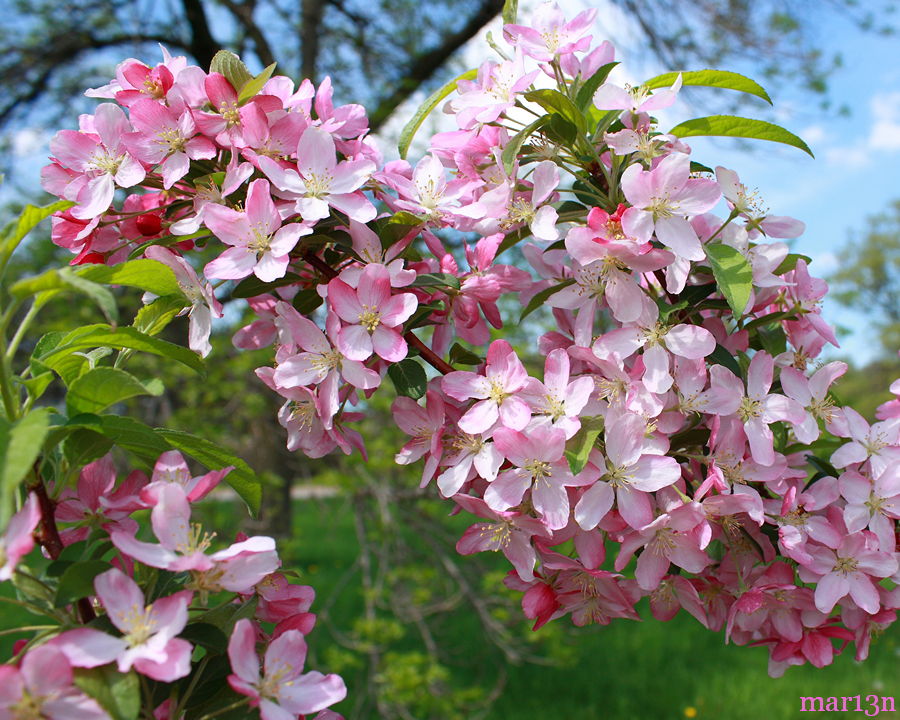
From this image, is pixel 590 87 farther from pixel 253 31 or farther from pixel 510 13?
pixel 253 31

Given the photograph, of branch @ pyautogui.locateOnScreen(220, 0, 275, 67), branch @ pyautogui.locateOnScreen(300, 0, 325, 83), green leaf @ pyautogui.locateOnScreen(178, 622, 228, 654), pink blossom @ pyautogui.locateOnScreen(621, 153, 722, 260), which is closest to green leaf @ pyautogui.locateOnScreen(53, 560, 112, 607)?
green leaf @ pyautogui.locateOnScreen(178, 622, 228, 654)

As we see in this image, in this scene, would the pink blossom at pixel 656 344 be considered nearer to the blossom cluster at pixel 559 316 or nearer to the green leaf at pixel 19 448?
the blossom cluster at pixel 559 316

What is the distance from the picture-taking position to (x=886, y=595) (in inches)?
39.2

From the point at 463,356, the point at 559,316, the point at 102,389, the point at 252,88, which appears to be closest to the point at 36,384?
the point at 102,389

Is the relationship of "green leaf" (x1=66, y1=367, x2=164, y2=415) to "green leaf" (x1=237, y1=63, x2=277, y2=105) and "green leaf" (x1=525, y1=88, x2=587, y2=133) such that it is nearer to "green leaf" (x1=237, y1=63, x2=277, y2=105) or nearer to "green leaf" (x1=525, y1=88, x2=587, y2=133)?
"green leaf" (x1=237, y1=63, x2=277, y2=105)

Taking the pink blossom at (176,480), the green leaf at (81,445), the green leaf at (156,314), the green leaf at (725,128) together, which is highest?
the green leaf at (725,128)

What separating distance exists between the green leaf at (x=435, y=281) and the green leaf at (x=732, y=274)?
30 cm

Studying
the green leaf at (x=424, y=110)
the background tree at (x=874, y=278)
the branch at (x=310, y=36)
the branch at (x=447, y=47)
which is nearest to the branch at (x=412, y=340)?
the green leaf at (x=424, y=110)

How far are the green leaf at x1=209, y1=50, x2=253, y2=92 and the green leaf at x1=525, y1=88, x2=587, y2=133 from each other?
34 centimetres

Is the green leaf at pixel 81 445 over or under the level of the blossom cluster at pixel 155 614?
over

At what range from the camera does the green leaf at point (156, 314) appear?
87 centimetres

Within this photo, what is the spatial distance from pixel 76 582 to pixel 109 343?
0.83ft

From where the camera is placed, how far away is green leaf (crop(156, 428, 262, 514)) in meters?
0.81

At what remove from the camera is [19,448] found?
0.53 meters
